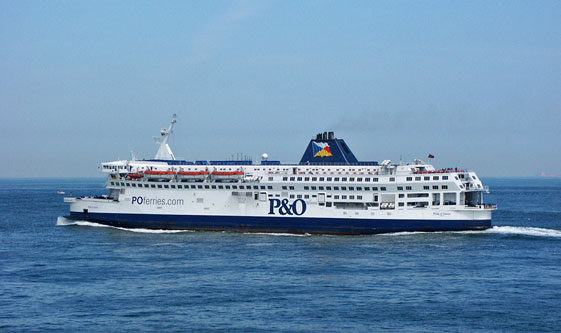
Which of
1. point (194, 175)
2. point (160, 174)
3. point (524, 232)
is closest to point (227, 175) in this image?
A: point (194, 175)

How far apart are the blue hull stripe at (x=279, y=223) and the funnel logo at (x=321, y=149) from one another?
6809mm

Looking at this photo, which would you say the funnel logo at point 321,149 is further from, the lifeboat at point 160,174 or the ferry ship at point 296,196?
the lifeboat at point 160,174

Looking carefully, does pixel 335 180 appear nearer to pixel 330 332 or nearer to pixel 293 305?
pixel 293 305

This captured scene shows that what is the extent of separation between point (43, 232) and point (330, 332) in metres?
35.5

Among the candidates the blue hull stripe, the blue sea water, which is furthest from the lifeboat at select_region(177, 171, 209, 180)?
the blue sea water

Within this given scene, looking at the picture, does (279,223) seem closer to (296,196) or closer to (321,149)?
(296,196)

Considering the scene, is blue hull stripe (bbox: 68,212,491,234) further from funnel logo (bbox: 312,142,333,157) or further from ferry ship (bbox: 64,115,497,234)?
funnel logo (bbox: 312,142,333,157)

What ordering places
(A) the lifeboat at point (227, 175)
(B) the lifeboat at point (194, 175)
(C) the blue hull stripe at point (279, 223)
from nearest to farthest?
(C) the blue hull stripe at point (279, 223), (A) the lifeboat at point (227, 175), (B) the lifeboat at point (194, 175)

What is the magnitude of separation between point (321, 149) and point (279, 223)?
26.4 ft

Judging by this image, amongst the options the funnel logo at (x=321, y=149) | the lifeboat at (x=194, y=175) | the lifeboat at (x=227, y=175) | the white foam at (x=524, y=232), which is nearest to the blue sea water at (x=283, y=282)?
the white foam at (x=524, y=232)

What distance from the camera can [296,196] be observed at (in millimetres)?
50219

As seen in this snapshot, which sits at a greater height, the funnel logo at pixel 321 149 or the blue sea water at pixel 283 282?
the funnel logo at pixel 321 149

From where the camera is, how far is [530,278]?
3312 cm

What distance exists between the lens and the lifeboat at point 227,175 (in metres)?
52.4
